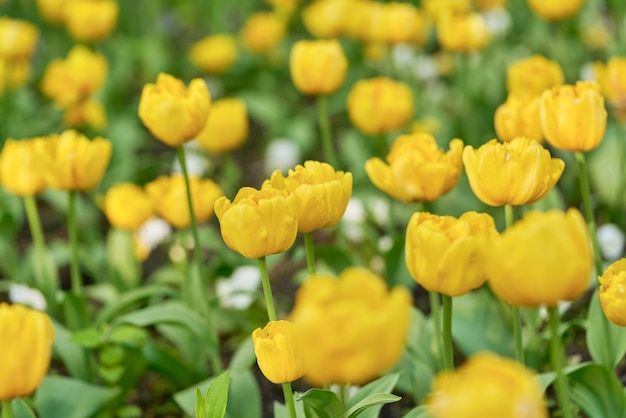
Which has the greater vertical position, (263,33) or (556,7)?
(556,7)

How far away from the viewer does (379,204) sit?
11.8 feet

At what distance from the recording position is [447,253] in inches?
57.4

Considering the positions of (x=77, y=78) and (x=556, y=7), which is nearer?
(x=556, y=7)

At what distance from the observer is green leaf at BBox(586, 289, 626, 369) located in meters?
2.13

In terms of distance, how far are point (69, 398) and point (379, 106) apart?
4.37ft

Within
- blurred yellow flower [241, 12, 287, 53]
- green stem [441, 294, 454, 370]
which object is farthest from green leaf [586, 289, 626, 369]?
blurred yellow flower [241, 12, 287, 53]

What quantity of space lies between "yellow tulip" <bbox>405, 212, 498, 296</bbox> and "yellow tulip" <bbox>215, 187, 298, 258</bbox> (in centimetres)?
24

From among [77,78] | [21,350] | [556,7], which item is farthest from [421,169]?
[77,78]

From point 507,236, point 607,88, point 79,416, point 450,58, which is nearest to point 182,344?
point 79,416

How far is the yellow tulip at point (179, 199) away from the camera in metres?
2.65

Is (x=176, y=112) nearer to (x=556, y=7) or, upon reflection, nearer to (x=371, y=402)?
(x=371, y=402)

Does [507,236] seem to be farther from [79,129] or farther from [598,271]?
[79,129]

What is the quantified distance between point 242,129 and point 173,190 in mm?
598

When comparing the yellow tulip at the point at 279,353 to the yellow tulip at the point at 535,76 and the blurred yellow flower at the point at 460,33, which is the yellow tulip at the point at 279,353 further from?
the blurred yellow flower at the point at 460,33
